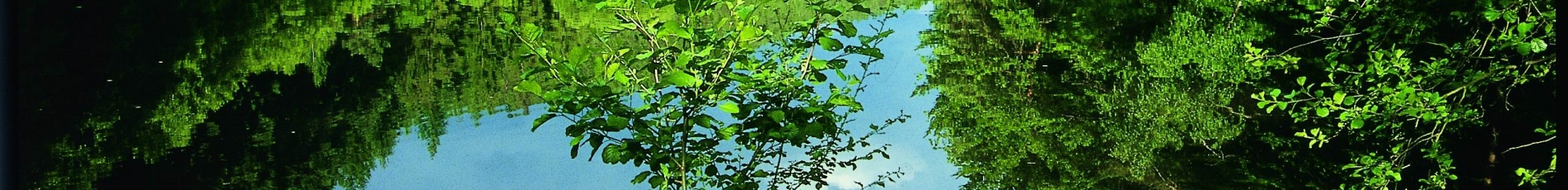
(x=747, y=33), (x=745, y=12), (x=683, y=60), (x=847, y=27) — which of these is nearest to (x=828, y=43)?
(x=847, y=27)

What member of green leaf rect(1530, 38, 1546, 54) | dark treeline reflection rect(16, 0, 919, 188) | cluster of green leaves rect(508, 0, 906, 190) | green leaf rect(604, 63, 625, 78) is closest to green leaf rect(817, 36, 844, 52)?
cluster of green leaves rect(508, 0, 906, 190)

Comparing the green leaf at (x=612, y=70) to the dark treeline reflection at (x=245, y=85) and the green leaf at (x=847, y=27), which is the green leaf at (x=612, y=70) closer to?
the dark treeline reflection at (x=245, y=85)

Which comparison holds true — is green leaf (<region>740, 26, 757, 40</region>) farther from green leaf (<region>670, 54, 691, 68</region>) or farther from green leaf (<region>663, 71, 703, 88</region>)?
green leaf (<region>663, 71, 703, 88</region>)

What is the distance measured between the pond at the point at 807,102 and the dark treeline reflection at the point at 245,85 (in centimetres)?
5

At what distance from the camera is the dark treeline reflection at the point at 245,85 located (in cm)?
949

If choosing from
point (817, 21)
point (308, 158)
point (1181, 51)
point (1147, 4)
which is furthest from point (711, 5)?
point (1147, 4)

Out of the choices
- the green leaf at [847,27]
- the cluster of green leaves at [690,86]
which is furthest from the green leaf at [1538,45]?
the green leaf at [847,27]

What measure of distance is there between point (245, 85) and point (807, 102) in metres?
11.3

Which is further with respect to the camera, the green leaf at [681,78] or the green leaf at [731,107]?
the green leaf at [731,107]

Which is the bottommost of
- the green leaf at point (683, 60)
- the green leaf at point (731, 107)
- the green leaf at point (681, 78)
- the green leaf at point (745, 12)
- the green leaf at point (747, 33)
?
the green leaf at point (731, 107)

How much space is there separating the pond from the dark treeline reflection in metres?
0.05

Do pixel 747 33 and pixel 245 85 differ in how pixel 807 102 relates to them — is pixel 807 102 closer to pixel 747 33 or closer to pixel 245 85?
pixel 747 33

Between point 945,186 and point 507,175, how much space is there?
307cm

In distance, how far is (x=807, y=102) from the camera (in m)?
5.59
